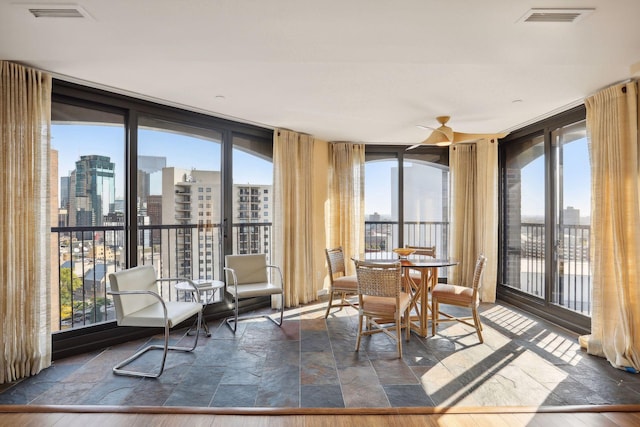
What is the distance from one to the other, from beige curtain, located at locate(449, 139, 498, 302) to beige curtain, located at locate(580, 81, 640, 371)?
187cm

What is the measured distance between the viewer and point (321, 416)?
218 centimetres

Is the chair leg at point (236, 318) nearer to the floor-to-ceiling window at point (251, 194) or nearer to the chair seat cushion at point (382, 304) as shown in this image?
the floor-to-ceiling window at point (251, 194)

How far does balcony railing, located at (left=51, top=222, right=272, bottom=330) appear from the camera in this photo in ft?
11.2

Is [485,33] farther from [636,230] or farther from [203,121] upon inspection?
[203,121]

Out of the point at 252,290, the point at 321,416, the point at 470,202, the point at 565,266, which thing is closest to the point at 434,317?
the point at 565,266

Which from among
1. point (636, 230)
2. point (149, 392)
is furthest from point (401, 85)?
point (149, 392)

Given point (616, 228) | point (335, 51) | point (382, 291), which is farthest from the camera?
point (382, 291)

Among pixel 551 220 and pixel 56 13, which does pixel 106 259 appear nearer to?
pixel 56 13

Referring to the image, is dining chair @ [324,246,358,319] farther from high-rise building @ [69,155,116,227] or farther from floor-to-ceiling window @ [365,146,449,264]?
high-rise building @ [69,155,116,227]

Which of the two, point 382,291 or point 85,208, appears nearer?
point 382,291

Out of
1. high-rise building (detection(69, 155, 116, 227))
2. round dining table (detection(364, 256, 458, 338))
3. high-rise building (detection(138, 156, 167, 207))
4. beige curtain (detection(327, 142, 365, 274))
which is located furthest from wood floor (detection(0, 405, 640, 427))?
beige curtain (detection(327, 142, 365, 274))

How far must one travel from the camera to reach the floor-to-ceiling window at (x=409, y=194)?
579cm

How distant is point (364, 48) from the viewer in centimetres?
236

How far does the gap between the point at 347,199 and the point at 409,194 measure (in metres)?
1.18
